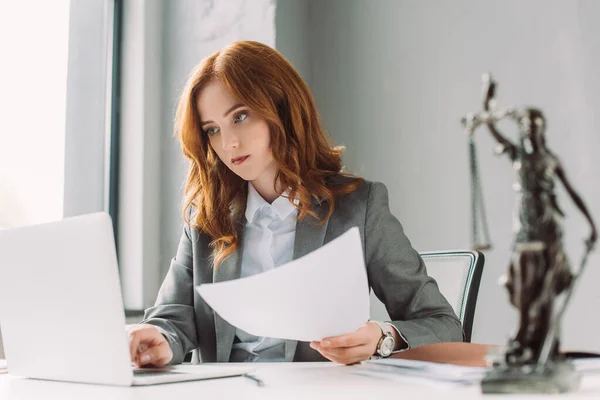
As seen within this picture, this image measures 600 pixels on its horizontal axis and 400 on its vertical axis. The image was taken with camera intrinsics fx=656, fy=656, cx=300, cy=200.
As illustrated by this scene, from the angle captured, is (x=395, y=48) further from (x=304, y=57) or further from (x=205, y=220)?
(x=205, y=220)

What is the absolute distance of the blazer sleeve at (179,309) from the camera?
4.36ft

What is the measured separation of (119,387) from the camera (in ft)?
2.87

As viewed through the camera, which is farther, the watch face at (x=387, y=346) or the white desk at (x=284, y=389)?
the watch face at (x=387, y=346)

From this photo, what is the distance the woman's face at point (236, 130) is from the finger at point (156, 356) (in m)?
0.45

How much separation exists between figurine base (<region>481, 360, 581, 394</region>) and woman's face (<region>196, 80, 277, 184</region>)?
0.87 meters

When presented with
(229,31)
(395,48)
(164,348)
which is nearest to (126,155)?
(229,31)

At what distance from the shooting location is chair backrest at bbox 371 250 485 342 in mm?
1470

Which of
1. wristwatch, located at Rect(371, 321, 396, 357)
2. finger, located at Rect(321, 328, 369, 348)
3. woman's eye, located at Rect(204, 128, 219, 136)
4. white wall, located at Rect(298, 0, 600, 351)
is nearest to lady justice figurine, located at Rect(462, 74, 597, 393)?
finger, located at Rect(321, 328, 369, 348)

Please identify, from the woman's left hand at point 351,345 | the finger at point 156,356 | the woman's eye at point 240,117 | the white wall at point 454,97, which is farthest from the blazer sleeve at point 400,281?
the white wall at point 454,97

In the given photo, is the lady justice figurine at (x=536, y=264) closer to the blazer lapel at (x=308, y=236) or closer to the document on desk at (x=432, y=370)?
the document on desk at (x=432, y=370)

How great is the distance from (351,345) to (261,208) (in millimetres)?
620

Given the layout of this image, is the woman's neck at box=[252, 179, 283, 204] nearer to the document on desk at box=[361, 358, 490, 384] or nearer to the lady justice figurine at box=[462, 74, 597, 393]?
the document on desk at box=[361, 358, 490, 384]

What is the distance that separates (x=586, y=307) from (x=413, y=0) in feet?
4.15

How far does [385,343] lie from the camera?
1.09m
